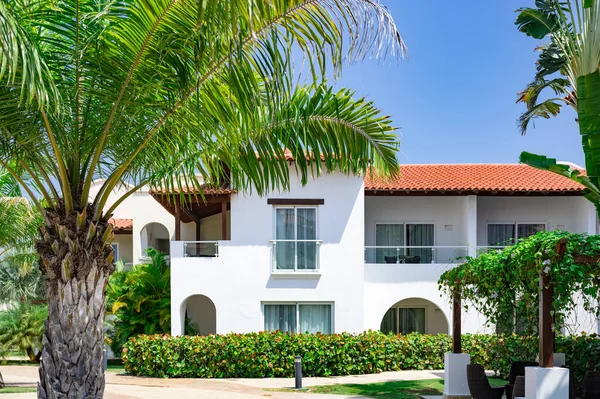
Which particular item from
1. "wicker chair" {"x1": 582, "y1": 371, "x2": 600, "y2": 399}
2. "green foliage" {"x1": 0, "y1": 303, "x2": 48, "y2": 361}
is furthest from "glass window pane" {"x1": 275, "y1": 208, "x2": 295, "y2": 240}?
"wicker chair" {"x1": 582, "y1": 371, "x2": 600, "y2": 399}

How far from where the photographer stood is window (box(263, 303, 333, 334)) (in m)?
25.5

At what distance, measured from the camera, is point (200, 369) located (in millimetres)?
23047

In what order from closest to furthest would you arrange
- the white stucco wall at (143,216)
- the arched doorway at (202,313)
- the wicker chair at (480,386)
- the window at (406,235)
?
the wicker chair at (480,386)
the window at (406,235)
the arched doorway at (202,313)
the white stucco wall at (143,216)

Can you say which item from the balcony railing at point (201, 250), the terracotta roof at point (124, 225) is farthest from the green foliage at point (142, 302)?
the terracotta roof at point (124, 225)

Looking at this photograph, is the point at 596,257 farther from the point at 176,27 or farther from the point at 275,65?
the point at 176,27

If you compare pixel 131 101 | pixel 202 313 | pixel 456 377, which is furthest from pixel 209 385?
pixel 131 101

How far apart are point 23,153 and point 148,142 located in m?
1.53

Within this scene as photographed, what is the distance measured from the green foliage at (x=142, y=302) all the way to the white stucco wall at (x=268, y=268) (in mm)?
2188

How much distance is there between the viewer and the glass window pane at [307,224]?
25.6m

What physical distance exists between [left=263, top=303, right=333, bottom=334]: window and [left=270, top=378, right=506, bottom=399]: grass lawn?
200 inches

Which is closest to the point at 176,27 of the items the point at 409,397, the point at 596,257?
the point at 596,257

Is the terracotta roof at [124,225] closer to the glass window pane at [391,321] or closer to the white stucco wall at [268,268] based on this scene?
the white stucco wall at [268,268]

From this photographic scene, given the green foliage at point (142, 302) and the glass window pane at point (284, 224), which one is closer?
the glass window pane at point (284, 224)

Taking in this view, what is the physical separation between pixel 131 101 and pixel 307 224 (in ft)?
57.4
